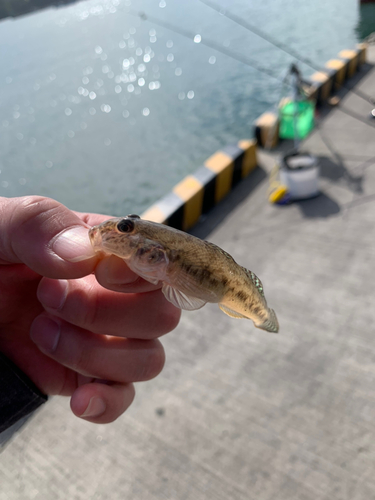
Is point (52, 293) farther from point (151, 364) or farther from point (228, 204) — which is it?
point (228, 204)

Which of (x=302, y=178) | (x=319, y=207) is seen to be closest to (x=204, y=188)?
(x=302, y=178)

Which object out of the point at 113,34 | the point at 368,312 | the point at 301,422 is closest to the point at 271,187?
the point at 368,312

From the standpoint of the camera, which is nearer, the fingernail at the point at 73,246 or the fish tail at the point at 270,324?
the fingernail at the point at 73,246

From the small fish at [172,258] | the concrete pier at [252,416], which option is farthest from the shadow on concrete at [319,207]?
the small fish at [172,258]

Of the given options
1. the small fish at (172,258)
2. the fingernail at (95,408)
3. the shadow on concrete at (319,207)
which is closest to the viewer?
the small fish at (172,258)

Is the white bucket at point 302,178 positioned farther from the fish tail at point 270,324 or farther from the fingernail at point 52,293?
the fingernail at point 52,293

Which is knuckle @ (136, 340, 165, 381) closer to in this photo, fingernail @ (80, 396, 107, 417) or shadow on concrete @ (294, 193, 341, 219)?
fingernail @ (80, 396, 107, 417)

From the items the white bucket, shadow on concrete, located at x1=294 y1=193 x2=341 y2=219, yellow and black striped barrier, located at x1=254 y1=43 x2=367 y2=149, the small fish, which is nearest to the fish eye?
the small fish
